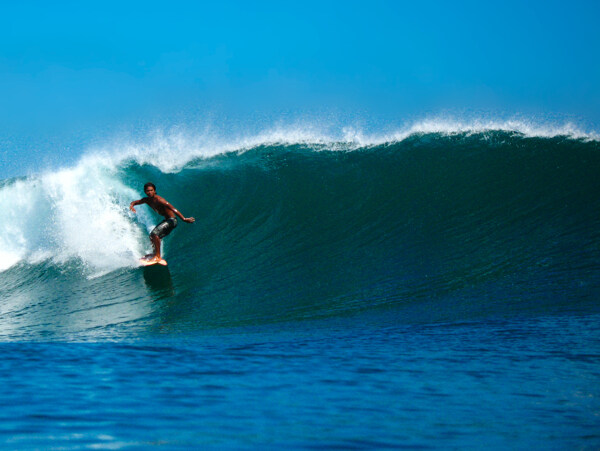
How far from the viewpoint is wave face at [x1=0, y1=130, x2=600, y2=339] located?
651 centimetres

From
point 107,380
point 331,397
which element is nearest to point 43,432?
point 107,380

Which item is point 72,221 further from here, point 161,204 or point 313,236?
point 313,236

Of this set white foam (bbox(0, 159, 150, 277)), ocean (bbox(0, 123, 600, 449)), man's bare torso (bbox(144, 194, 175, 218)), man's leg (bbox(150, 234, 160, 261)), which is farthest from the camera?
white foam (bbox(0, 159, 150, 277))

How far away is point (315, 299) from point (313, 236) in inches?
122

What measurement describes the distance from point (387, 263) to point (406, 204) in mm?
2928

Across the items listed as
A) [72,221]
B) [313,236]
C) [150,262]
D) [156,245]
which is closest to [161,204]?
[156,245]

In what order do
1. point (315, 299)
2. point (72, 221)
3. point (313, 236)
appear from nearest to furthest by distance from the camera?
point (315, 299), point (313, 236), point (72, 221)

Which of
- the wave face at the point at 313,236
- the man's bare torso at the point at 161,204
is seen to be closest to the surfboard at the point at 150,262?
the wave face at the point at 313,236

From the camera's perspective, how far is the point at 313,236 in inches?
387

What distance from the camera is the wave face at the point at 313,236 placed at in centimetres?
651

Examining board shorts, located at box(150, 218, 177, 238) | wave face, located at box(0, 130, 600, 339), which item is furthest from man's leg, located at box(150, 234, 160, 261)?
wave face, located at box(0, 130, 600, 339)

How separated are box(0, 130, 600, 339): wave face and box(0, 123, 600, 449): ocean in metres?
0.05

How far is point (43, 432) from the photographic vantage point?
2457mm

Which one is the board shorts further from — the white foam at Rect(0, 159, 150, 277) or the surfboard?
the white foam at Rect(0, 159, 150, 277)
